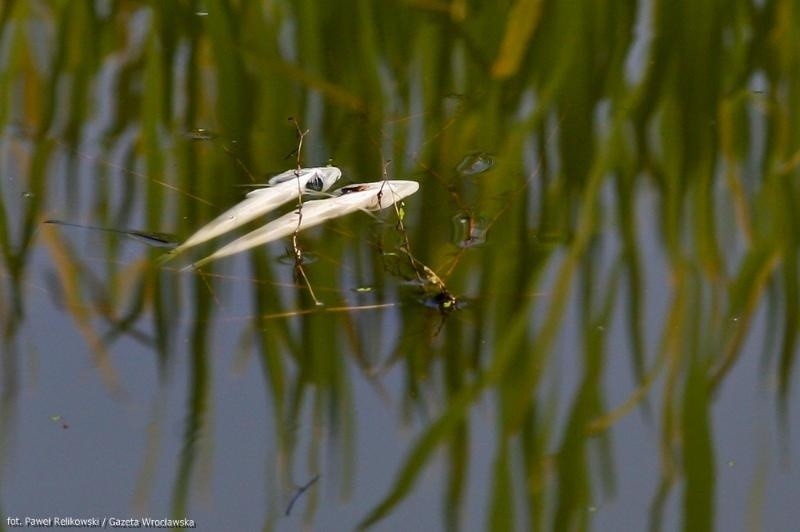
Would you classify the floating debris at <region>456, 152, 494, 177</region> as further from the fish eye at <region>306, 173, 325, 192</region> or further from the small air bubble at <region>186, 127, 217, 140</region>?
the small air bubble at <region>186, 127, 217, 140</region>

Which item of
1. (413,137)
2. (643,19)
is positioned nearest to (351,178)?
(413,137)

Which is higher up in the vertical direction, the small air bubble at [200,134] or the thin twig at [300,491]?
the small air bubble at [200,134]

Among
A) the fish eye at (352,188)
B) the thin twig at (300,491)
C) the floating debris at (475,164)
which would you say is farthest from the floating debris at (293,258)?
the thin twig at (300,491)

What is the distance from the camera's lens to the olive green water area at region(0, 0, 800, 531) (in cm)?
134

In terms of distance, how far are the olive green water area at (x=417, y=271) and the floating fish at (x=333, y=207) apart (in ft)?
0.07

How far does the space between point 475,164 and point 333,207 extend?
250 mm

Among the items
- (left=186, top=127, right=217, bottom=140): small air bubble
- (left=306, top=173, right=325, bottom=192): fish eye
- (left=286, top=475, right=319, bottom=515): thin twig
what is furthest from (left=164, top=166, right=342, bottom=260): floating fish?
(left=286, top=475, right=319, bottom=515): thin twig

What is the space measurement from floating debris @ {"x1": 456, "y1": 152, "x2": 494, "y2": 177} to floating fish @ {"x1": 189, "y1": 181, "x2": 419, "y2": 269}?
0.29ft

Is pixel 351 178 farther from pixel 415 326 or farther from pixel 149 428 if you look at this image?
pixel 149 428

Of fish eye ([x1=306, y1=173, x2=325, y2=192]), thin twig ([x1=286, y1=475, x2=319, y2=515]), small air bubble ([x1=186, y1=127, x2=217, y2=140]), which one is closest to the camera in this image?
thin twig ([x1=286, y1=475, x2=319, y2=515])

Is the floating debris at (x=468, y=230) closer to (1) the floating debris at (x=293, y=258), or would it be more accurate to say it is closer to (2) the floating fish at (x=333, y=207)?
(2) the floating fish at (x=333, y=207)

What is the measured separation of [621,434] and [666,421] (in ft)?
0.20

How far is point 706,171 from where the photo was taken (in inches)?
73.4

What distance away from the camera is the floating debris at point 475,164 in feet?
6.15
